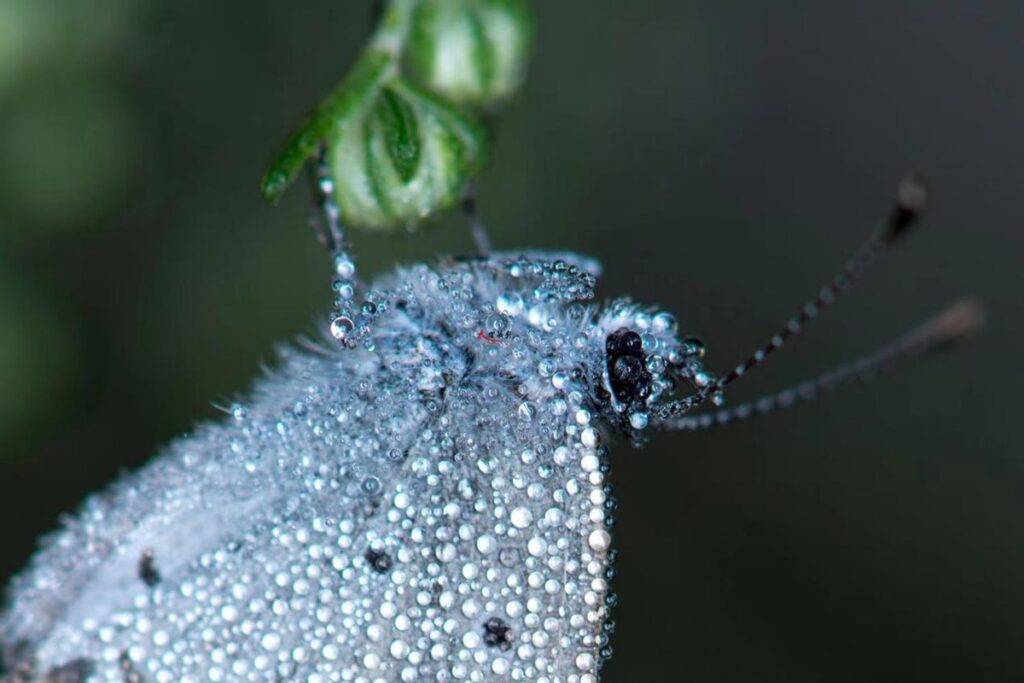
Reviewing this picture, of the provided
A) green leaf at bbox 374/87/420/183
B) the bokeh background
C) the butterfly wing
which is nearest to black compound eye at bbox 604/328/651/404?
the butterfly wing

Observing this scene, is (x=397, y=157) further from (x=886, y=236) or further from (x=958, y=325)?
(x=958, y=325)

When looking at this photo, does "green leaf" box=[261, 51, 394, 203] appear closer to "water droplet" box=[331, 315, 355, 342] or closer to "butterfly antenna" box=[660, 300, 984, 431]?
"water droplet" box=[331, 315, 355, 342]

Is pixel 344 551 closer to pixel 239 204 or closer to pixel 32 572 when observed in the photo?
pixel 32 572

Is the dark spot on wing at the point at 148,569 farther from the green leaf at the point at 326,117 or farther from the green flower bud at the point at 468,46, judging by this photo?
the green flower bud at the point at 468,46

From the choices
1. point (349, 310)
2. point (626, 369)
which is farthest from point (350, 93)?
point (626, 369)

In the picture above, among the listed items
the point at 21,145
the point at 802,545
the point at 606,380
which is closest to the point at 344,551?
the point at 606,380

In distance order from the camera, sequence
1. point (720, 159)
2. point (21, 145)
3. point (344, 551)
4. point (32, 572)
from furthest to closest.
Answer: point (720, 159)
point (21, 145)
point (32, 572)
point (344, 551)

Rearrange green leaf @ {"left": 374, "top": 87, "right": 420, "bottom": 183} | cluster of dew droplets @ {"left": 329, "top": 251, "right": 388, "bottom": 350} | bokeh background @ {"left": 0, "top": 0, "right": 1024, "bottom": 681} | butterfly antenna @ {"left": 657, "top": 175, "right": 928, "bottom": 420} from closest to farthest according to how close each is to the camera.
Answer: butterfly antenna @ {"left": 657, "top": 175, "right": 928, "bottom": 420}
green leaf @ {"left": 374, "top": 87, "right": 420, "bottom": 183}
cluster of dew droplets @ {"left": 329, "top": 251, "right": 388, "bottom": 350}
bokeh background @ {"left": 0, "top": 0, "right": 1024, "bottom": 681}
